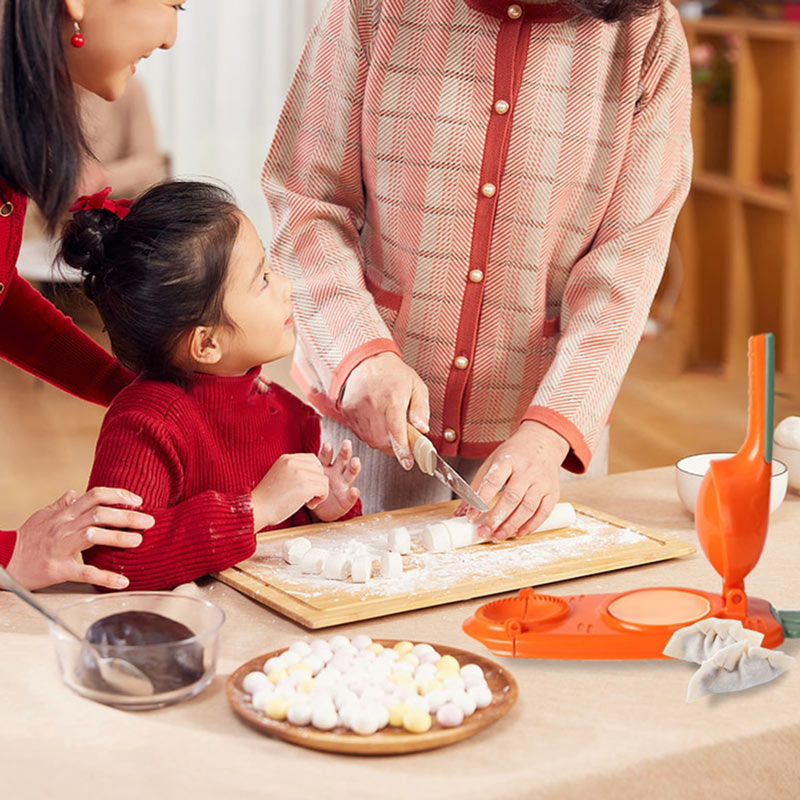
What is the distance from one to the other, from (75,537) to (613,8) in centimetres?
95

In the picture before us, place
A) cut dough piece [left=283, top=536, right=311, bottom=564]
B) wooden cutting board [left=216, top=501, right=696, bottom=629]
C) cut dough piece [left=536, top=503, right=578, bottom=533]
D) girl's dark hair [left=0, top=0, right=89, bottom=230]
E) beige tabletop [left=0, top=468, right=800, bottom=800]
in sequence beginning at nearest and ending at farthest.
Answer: beige tabletop [left=0, top=468, right=800, bottom=800]
girl's dark hair [left=0, top=0, right=89, bottom=230]
wooden cutting board [left=216, top=501, right=696, bottom=629]
cut dough piece [left=283, top=536, right=311, bottom=564]
cut dough piece [left=536, top=503, right=578, bottom=533]

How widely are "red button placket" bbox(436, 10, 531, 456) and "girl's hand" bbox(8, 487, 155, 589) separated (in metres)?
0.59

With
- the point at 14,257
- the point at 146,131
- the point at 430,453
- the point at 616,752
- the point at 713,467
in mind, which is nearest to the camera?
the point at 616,752

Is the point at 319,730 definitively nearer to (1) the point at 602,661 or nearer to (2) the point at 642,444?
(1) the point at 602,661

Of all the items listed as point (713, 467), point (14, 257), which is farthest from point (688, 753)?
point (14, 257)

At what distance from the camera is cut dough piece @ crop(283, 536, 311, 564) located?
4.64ft

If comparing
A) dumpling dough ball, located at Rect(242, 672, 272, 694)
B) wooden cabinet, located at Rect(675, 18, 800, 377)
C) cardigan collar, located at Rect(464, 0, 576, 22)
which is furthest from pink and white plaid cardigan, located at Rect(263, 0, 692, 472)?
wooden cabinet, located at Rect(675, 18, 800, 377)

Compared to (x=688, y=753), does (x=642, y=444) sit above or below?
below

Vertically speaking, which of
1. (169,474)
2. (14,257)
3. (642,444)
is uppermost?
(14,257)

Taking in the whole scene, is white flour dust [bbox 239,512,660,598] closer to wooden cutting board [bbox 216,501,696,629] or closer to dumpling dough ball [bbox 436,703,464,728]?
wooden cutting board [bbox 216,501,696,629]

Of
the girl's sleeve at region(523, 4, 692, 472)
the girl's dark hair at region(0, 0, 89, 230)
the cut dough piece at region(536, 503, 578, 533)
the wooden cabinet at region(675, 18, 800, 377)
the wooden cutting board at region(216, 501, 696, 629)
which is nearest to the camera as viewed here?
the girl's dark hair at region(0, 0, 89, 230)

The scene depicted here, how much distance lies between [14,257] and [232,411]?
32 centimetres

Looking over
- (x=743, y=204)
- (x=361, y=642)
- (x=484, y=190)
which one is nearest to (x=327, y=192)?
(x=484, y=190)

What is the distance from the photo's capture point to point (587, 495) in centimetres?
175
